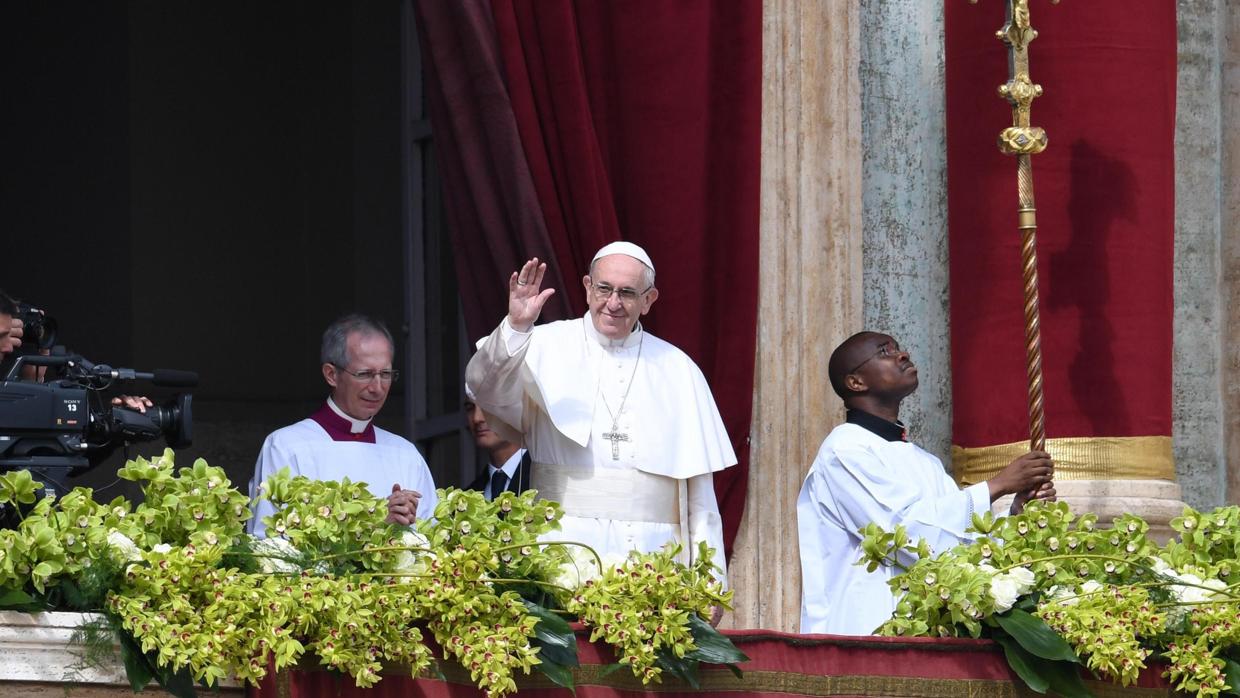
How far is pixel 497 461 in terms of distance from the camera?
6.42 meters

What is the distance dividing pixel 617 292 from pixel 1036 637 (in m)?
1.65

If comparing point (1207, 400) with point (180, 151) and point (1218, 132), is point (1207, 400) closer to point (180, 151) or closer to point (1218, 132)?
point (1218, 132)

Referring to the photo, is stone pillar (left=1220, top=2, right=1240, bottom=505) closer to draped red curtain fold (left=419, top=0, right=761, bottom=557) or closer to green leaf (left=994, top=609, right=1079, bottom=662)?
draped red curtain fold (left=419, top=0, right=761, bottom=557)

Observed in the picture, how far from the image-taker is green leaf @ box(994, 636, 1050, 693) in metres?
4.43

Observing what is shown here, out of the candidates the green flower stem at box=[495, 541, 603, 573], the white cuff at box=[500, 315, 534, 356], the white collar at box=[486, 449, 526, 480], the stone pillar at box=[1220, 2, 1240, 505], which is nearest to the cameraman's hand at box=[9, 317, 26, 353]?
the white cuff at box=[500, 315, 534, 356]

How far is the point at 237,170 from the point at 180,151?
28 cm

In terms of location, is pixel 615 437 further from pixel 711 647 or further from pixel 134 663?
pixel 134 663

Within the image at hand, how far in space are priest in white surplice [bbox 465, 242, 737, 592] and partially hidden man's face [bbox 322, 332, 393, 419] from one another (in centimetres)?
49

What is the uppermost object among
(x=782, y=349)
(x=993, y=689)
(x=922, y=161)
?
(x=922, y=161)

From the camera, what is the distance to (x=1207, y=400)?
24.0 feet

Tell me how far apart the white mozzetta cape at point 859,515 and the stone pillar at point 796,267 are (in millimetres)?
472

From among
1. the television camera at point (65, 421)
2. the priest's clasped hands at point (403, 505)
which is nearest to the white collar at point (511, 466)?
the priest's clasped hands at point (403, 505)

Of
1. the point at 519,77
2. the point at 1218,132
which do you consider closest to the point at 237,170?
the point at 519,77

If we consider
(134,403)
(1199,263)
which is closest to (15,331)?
(134,403)
